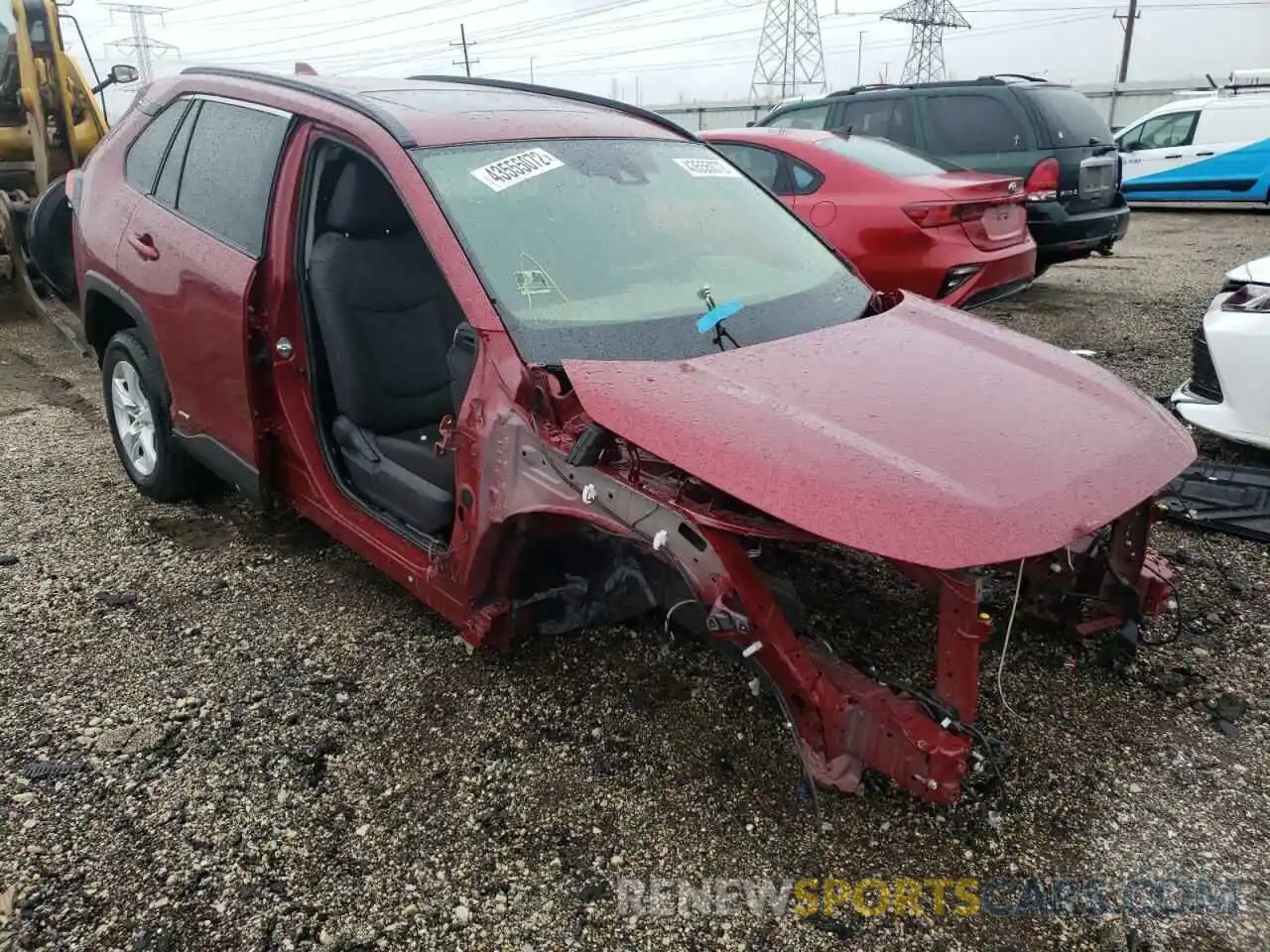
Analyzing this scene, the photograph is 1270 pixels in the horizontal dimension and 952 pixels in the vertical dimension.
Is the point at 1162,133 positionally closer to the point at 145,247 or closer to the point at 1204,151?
the point at 1204,151

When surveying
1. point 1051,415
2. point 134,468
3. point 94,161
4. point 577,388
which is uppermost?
point 94,161

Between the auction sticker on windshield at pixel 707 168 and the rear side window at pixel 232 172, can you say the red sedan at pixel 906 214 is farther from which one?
the rear side window at pixel 232 172

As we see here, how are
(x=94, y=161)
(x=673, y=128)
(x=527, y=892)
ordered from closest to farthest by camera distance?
1. (x=527, y=892)
2. (x=673, y=128)
3. (x=94, y=161)

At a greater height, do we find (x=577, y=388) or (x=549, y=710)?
(x=577, y=388)

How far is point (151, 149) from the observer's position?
3852mm

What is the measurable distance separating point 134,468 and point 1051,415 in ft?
12.3

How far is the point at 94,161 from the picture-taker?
419cm

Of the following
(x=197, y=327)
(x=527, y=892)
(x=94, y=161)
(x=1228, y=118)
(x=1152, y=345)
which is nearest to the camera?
(x=527, y=892)

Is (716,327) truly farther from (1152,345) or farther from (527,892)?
(1152,345)

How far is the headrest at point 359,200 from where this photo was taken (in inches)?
126

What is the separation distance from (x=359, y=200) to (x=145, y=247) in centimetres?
100

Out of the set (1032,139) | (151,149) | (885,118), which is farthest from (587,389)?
(885,118)

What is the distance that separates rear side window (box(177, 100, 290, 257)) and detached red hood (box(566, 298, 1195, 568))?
1.58m

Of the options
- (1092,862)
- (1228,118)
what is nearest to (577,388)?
(1092,862)
